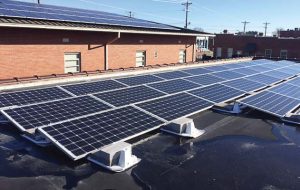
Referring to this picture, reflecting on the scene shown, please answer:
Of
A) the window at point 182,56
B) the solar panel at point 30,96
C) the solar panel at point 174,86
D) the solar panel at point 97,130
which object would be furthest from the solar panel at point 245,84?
the window at point 182,56

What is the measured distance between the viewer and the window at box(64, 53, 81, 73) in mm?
22609

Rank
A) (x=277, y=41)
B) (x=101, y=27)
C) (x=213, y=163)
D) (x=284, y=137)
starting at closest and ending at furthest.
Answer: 1. (x=213, y=163)
2. (x=284, y=137)
3. (x=101, y=27)
4. (x=277, y=41)

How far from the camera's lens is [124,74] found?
66.7ft

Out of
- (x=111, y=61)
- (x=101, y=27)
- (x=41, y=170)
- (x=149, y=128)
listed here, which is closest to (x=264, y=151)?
(x=149, y=128)

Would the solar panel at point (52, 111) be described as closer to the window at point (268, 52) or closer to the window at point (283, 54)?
the window at point (283, 54)

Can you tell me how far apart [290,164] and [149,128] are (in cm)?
453

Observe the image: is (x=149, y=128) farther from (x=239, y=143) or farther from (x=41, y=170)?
(x=41, y=170)

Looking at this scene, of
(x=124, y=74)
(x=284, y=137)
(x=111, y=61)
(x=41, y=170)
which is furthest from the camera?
(x=111, y=61)

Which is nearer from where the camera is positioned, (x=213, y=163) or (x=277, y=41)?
(x=213, y=163)

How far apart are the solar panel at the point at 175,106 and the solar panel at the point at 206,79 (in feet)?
13.0

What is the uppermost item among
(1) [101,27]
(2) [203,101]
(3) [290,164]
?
(1) [101,27]

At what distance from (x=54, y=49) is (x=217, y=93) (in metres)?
12.1

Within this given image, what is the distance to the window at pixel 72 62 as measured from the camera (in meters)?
22.6

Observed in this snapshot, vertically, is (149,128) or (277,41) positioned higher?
(277,41)
